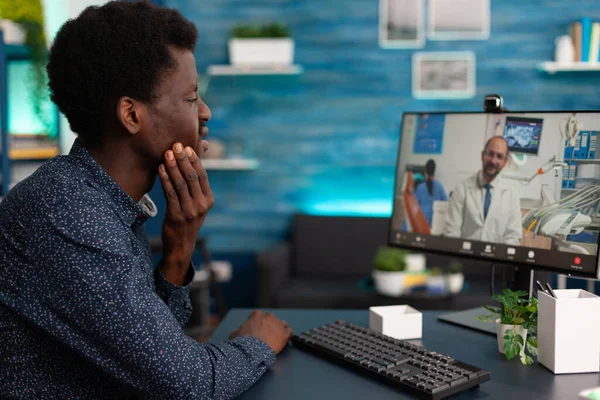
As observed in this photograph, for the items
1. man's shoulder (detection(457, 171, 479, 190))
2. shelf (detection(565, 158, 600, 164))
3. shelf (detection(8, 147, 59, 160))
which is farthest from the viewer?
shelf (detection(8, 147, 59, 160))

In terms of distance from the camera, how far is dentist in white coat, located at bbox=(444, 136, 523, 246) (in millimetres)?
1519

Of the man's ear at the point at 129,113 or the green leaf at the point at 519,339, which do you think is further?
the green leaf at the point at 519,339

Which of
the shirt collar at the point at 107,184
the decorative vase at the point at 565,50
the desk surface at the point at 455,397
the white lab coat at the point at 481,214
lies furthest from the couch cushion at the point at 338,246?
the shirt collar at the point at 107,184

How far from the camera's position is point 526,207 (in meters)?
1.49

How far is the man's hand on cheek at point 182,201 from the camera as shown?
125 cm

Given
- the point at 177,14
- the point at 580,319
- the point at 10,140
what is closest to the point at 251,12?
the point at 10,140

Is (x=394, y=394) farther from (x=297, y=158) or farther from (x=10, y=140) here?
(x=297, y=158)

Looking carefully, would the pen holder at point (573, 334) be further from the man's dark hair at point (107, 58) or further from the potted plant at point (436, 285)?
the potted plant at point (436, 285)

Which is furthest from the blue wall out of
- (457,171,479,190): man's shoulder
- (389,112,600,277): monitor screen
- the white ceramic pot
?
(457,171,479,190): man's shoulder

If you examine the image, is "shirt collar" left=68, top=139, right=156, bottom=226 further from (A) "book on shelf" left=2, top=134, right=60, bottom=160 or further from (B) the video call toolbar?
(A) "book on shelf" left=2, top=134, right=60, bottom=160

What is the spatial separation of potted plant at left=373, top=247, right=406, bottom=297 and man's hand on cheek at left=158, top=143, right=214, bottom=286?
1952 millimetres

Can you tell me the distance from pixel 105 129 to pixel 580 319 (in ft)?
3.12

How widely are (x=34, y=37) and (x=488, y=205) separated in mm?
2464

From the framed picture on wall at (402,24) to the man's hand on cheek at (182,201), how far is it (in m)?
3.24
